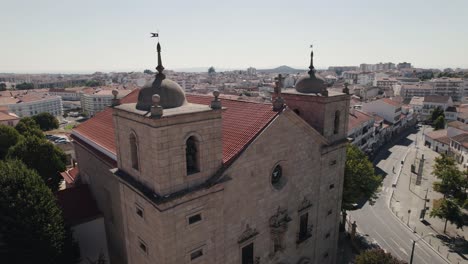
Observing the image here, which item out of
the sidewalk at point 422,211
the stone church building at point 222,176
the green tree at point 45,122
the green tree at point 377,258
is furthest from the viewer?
the green tree at point 45,122

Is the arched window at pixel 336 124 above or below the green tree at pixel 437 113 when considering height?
above

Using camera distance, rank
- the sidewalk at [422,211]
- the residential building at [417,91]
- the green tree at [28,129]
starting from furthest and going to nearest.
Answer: the residential building at [417,91] < the green tree at [28,129] < the sidewalk at [422,211]

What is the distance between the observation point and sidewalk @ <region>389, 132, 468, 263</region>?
1532 inches

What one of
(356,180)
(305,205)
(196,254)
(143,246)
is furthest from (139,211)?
(356,180)

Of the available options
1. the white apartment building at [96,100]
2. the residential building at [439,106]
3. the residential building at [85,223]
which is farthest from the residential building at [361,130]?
the white apartment building at [96,100]

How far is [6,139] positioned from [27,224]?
3798 centimetres

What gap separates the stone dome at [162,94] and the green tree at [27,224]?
1399cm

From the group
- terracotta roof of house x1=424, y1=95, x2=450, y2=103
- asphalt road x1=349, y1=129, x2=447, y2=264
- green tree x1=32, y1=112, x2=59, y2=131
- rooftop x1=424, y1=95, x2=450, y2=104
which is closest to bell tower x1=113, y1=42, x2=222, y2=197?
asphalt road x1=349, y1=129, x2=447, y2=264

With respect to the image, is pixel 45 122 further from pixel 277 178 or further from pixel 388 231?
pixel 388 231

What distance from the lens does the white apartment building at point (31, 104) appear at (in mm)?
120812

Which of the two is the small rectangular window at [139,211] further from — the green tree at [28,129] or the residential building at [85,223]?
the green tree at [28,129]

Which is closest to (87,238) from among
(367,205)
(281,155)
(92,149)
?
(92,149)

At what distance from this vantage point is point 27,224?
2359cm

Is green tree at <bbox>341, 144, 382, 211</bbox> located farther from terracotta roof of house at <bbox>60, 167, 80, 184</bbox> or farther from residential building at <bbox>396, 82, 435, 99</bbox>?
residential building at <bbox>396, 82, 435, 99</bbox>
